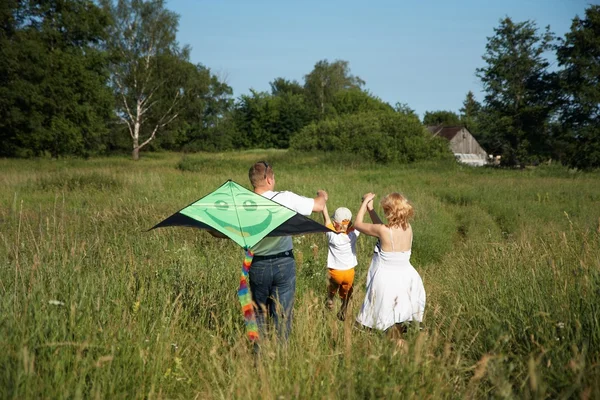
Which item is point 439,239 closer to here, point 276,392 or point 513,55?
point 276,392

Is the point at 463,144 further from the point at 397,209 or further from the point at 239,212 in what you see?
the point at 239,212

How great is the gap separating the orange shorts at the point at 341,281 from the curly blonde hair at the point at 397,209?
4.58 feet

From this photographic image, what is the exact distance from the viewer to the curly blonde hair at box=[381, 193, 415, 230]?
4.20 metres

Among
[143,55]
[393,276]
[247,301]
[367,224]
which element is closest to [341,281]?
[367,224]

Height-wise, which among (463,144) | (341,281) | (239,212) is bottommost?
(341,281)

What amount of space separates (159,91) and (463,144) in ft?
127

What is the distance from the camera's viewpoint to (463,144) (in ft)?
205

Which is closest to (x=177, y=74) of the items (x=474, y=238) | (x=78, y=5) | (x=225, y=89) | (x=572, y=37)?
(x=78, y=5)

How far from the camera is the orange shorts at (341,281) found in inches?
216

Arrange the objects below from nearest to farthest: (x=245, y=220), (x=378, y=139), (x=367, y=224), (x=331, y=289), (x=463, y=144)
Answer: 1. (x=245, y=220)
2. (x=367, y=224)
3. (x=331, y=289)
4. (x=378, y=139)
5. (x=463, y=144)

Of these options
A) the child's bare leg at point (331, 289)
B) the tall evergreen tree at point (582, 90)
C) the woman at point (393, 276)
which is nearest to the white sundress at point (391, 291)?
the woman at point (393, 276)

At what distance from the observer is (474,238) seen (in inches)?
400

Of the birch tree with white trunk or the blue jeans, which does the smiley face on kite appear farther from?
the birch tree with white trunk

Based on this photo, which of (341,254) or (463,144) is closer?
(341,254)
